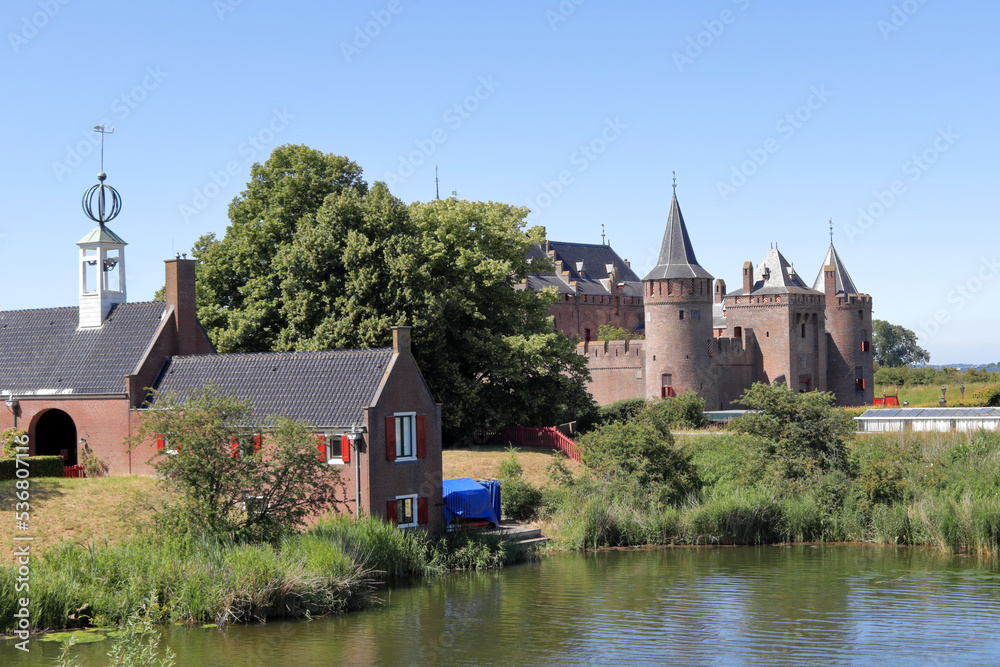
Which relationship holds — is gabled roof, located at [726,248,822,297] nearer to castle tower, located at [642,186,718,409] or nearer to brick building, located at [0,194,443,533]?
castle tower, located at [642,186,718,409]

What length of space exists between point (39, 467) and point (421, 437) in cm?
915

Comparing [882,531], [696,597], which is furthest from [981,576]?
[696,597]

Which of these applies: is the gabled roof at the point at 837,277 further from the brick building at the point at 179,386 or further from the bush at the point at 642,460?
the brick building at the point at 179,386

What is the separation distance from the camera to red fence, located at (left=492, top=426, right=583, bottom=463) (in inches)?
1412

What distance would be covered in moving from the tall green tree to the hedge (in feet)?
385

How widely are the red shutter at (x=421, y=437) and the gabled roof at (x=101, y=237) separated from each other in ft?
37.3

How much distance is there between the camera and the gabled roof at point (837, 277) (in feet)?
216

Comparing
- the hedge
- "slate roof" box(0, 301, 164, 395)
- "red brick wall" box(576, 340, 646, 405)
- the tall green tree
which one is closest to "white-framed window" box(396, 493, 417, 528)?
the hedge

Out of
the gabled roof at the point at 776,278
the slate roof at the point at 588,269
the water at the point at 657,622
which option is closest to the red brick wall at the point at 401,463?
the water at the point at 657,622

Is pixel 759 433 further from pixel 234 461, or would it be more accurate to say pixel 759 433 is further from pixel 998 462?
pixel 234 461

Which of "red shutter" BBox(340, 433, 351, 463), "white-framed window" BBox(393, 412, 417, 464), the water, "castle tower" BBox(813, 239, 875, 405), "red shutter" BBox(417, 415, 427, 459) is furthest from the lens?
"castle tower" BBox(813, 239, 875, 405)

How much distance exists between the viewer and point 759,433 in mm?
30797

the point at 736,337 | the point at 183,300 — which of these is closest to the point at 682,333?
the point at 736,337

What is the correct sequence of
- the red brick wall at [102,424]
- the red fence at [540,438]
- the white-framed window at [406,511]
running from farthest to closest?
the red fence at [540,438], the red brick wall at [102,424], the white-framed window at [406,511]
